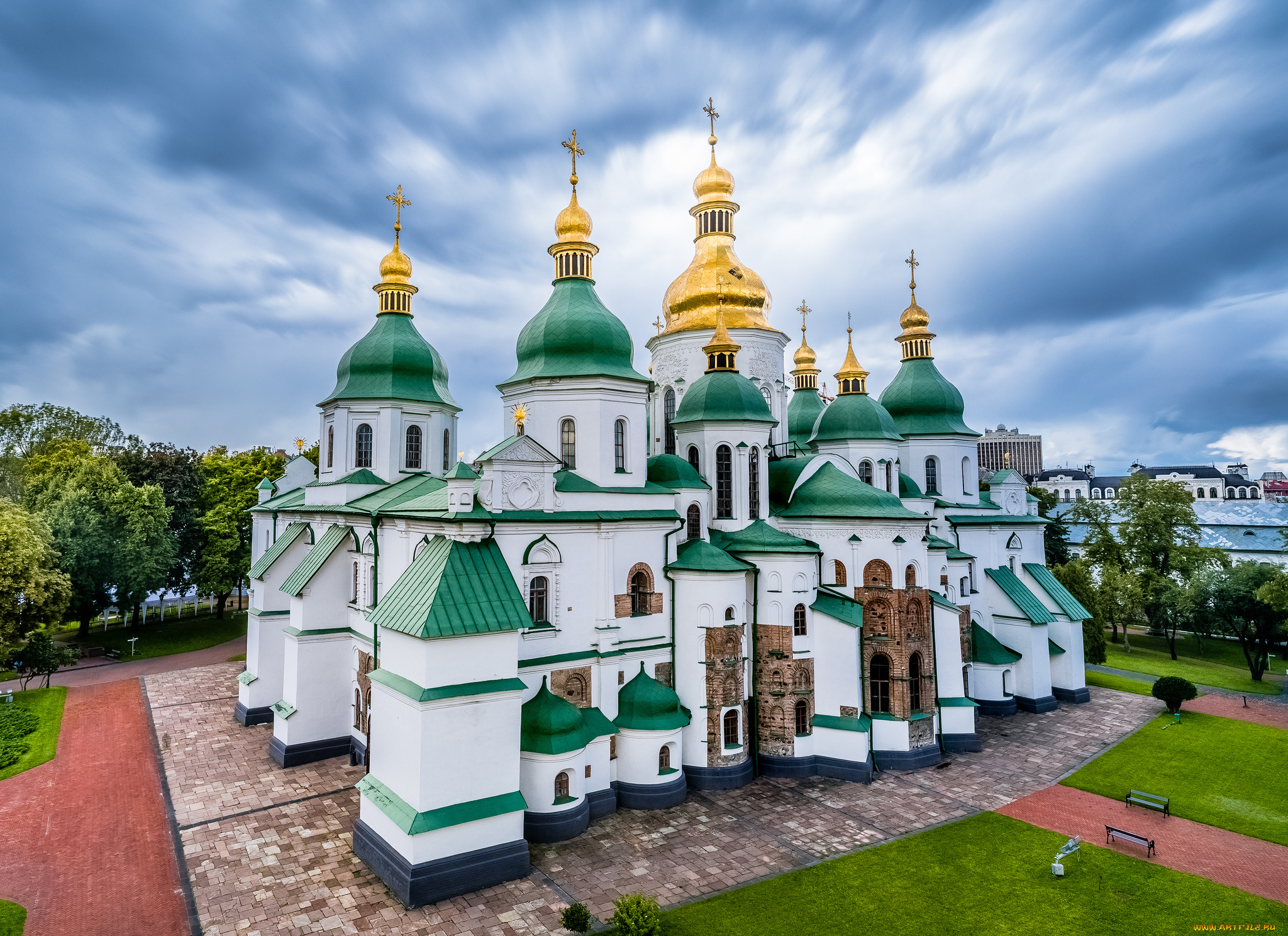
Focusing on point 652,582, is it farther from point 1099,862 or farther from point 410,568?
point 1099,862

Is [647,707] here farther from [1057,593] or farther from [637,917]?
[1057,593]

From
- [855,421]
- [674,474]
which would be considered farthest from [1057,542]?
[674,474]

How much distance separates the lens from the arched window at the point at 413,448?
2553cm

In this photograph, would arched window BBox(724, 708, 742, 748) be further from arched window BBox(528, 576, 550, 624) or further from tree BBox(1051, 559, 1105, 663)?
tree BBox(1051, 559, 1105, 663)

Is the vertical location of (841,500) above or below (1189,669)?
above

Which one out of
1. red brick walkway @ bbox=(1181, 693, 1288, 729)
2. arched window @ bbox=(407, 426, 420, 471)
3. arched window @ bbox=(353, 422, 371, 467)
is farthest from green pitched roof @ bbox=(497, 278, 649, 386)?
red brick walkway @ bbox=(1181, 693, 1288, 729)

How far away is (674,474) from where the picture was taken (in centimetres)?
2144

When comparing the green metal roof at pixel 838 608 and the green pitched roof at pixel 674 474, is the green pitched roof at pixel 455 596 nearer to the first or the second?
the green pitched roof at pixel 674 474

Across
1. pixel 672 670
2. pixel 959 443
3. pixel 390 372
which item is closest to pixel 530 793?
pixel 672 670

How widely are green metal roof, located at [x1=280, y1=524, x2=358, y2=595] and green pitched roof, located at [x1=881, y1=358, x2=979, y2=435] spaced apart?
74.3ft

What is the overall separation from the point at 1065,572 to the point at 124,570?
5027cm

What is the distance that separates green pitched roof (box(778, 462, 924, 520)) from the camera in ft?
70.1

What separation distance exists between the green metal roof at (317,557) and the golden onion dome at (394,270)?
33.2 feet

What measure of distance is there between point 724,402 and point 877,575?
24.5 feet
